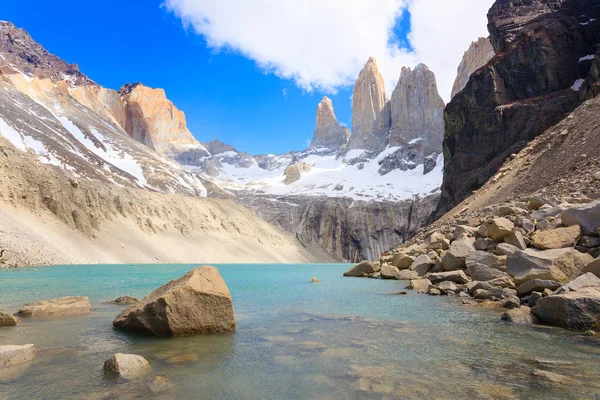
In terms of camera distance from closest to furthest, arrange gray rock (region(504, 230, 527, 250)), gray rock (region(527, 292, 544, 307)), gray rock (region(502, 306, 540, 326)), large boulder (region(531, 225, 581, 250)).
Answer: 1. gray rock (region(502, 306, 540, 326))
2. gray rock (region(527, 292, 544, 307))
3. large boulder (region(531, 225, 581, 250))
4. gray rock (region(504, 230, 527, 250))

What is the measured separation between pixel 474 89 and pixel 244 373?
71911 millimetres

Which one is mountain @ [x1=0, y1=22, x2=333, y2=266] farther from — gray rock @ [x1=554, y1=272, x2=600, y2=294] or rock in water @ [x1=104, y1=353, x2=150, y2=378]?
gray rock @ [x1=554, y1=272, x2=600, y2=294]

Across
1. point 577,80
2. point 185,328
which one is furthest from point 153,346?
point 577,80

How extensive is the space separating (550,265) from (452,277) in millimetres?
6012

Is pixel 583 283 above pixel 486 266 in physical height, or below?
below

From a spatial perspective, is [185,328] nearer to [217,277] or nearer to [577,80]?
[217,277]

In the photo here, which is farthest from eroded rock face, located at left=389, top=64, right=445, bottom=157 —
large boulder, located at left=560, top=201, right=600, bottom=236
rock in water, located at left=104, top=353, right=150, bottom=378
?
rock in water, located at left=104, top=353, right=150, bottom=378

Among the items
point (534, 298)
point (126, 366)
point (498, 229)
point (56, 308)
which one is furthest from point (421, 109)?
point (126, 366)

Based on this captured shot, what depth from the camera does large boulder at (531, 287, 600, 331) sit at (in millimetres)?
9273

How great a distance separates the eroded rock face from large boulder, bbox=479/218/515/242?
177313mm

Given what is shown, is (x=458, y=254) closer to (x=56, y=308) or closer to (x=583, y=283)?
(x=583, y=283)

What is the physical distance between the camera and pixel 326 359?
306 inches

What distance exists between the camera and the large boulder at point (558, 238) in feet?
48.5

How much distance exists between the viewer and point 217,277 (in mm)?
10570
